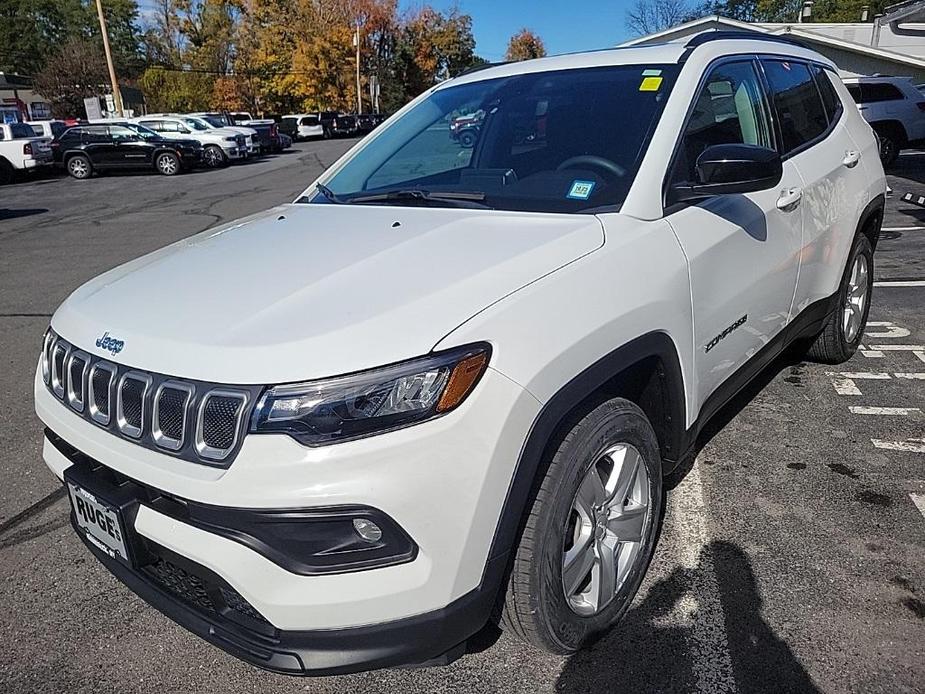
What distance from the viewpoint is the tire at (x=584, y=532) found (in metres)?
2.00

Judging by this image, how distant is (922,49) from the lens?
33750 millimetres

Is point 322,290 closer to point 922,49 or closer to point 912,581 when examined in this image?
point 912,581

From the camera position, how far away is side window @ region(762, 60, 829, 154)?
3.53 meters

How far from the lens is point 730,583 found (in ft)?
8.77

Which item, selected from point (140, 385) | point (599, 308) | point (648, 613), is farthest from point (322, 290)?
point (648, 613)

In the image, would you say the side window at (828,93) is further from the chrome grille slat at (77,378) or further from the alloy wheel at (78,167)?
the alloy wheel at (78,167)

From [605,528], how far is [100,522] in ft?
4.95

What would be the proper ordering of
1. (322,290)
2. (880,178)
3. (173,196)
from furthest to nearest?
(173,196)
(880,178)
(322,290)

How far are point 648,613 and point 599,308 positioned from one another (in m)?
1.15

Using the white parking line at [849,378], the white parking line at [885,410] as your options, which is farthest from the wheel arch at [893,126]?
the white parking line at [885,410]

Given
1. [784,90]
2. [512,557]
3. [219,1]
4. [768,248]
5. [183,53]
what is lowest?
[512,557]

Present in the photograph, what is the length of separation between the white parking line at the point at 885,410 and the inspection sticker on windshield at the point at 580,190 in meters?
2.36

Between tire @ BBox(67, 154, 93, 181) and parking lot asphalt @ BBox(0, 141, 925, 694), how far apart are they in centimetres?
1988

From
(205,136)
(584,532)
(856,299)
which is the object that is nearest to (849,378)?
(856,299)
